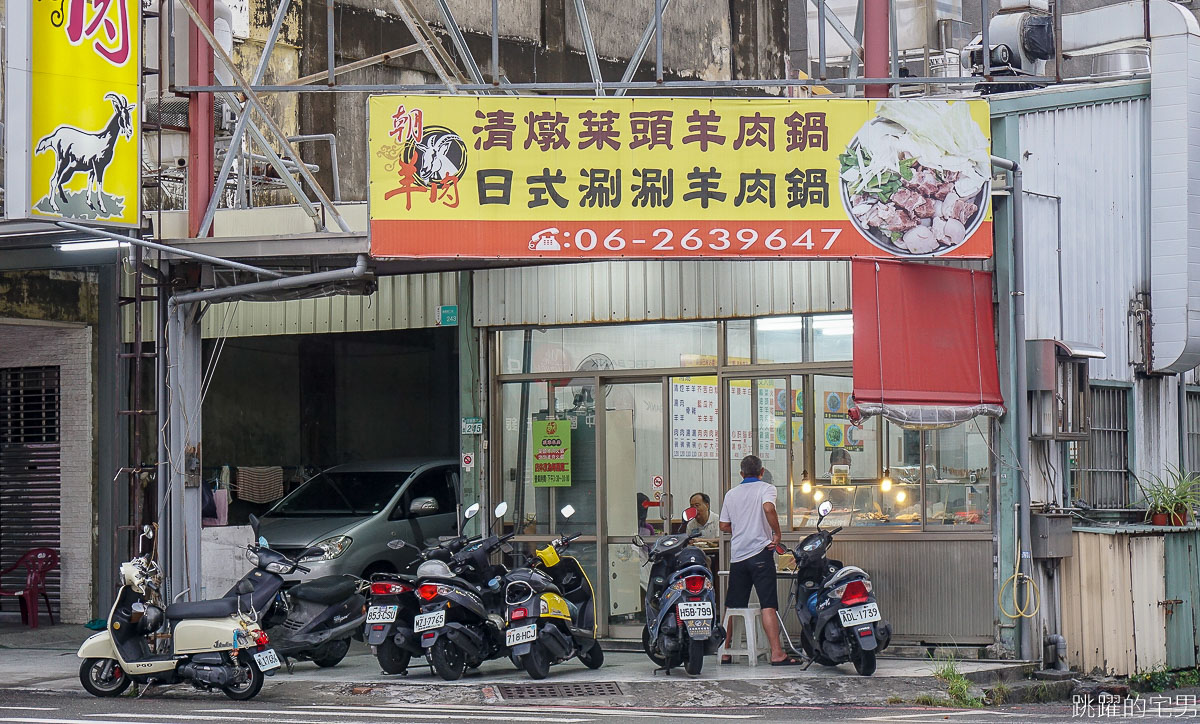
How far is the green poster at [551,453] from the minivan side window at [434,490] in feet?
6.26

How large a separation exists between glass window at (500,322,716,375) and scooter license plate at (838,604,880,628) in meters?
3.19

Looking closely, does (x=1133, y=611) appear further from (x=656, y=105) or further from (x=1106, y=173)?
(x=656, y=105)

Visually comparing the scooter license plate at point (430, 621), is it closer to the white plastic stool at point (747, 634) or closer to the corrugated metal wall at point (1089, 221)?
the white plastic stool at point (747, 634)

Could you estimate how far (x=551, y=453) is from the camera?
47.3ft

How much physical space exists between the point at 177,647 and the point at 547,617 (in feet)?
9.31

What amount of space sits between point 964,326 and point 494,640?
15.2 ft

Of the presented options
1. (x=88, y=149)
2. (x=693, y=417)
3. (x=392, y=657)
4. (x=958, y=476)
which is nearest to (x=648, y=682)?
(x=392, y=657)

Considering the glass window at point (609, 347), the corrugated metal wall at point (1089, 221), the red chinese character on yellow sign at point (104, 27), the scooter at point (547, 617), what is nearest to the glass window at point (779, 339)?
the glass window at point (609, 347)

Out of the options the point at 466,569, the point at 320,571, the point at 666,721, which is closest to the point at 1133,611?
the point at 666,721

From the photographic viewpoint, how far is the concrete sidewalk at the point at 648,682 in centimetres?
1093

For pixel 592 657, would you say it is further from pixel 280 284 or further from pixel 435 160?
pixel 435 160

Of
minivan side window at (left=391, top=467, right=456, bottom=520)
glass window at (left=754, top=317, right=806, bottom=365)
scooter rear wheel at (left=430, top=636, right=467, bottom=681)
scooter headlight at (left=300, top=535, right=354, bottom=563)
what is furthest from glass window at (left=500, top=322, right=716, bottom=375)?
scooter rear wheel at (left=430, top=636, right=467, bottom=681)

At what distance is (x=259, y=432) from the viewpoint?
20.1 metres

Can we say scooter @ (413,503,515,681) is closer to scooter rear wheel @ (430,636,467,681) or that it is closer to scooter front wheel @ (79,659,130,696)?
scooter rear wheel @ (430,636,467,681)
